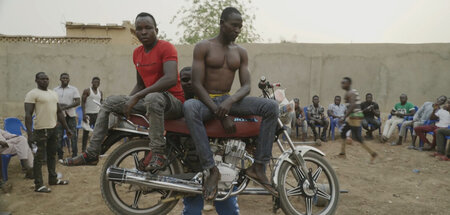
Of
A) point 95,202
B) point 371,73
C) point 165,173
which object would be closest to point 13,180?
point 95,202

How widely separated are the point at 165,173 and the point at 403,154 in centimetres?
772

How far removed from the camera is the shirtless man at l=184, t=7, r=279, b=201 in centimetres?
278

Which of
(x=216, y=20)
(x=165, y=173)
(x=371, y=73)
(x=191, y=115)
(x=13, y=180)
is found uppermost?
(x=216, y=20)

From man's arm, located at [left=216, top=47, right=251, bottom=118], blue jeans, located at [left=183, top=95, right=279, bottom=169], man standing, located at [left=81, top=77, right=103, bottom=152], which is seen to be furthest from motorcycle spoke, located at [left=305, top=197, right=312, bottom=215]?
man standing, located at [left=81, top=77, right=103, bottom=152]

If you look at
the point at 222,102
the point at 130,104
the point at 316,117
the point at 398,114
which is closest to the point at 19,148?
the point at 130,104

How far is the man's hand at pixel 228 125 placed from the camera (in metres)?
2.79

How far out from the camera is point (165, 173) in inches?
118

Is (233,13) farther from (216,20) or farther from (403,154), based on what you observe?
(216,20)

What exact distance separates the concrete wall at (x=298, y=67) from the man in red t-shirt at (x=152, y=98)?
26.7 feet

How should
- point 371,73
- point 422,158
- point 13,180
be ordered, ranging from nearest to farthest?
point 13,180 → point 422,158 → point 371,73

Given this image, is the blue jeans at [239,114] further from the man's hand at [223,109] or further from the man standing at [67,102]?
the man standing at [67,102]

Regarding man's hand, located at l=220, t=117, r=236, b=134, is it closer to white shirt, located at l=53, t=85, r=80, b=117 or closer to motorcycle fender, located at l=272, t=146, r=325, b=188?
motorcycle fender, located at l=272, t=146, r=325, b=188

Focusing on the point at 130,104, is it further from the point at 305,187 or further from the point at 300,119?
the point at 300,119

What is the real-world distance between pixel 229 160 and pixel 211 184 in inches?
11.2
